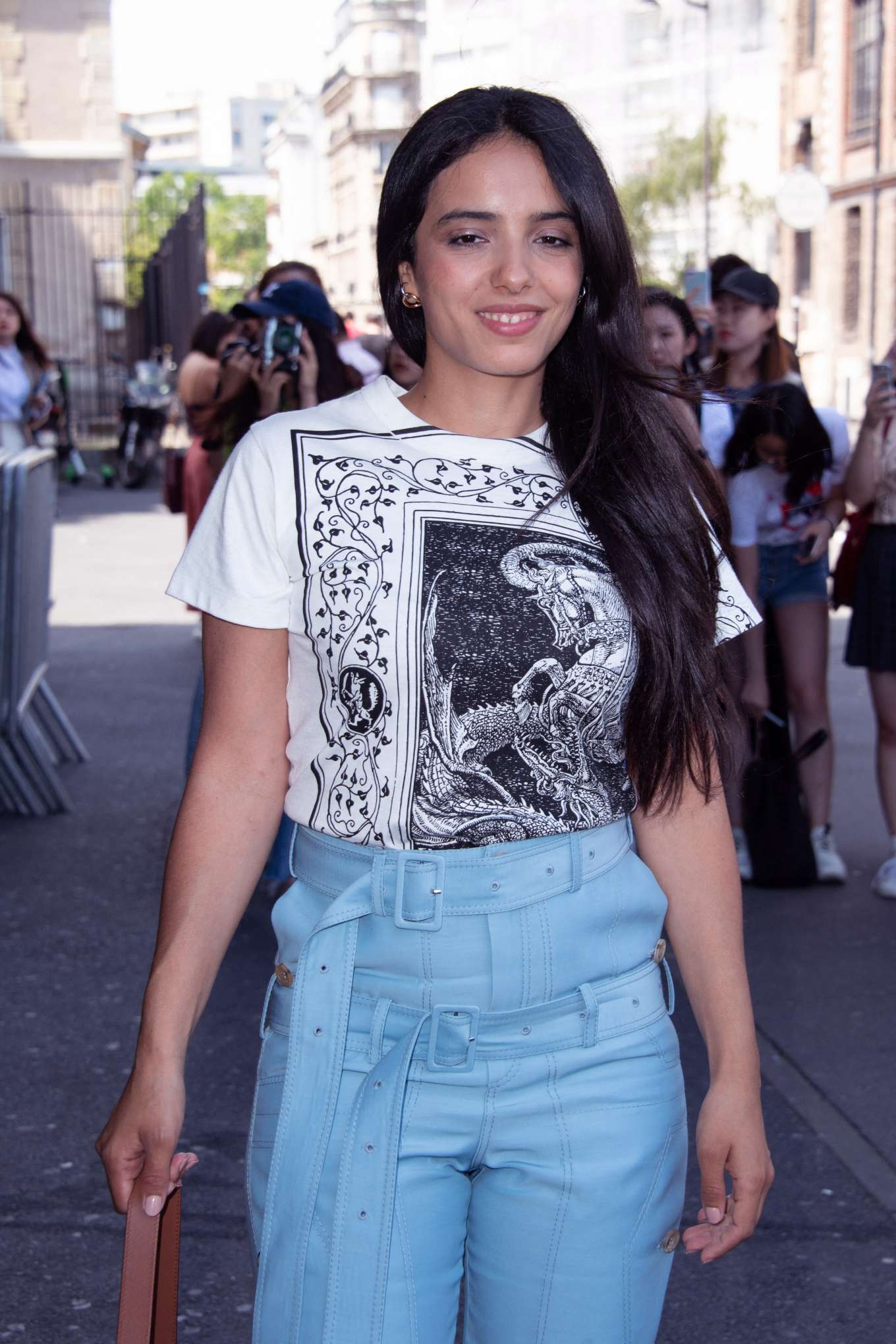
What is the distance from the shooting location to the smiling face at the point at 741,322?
5.92 meters

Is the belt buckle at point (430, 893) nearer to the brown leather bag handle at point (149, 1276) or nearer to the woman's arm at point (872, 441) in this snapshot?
the brown leather bag handle at point (149, 1276)

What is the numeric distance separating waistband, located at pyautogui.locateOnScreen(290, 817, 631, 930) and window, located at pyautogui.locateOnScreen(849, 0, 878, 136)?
4118cm

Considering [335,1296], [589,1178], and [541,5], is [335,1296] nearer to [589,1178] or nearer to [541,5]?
[589,1178]

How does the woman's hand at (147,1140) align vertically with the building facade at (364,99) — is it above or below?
below

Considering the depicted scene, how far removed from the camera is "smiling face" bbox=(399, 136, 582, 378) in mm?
2062

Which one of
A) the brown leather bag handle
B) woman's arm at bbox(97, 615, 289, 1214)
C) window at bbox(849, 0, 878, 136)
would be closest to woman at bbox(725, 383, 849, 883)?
woman's arm at bbox(97, 615, 289, 1214)

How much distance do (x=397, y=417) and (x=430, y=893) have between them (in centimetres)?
57

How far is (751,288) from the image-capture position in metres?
5.89

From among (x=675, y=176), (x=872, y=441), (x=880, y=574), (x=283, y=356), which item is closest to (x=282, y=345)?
(x=283, y=356)

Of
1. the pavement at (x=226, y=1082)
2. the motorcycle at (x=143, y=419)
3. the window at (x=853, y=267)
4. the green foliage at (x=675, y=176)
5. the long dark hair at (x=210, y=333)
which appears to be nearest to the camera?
the pavement at (x=226, y=1082)

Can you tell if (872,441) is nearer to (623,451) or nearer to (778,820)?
(778,820)

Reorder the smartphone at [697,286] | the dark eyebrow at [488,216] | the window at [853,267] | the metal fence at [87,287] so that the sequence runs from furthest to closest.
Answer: the window at [853,267] < the metal fence at [87,287] < the smartphone at [697,286] < the dark eyebrow at [488,216]

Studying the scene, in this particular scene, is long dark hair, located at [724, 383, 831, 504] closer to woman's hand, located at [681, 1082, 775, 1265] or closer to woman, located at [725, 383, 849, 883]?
woman, located at [725, 383, 849, 883]

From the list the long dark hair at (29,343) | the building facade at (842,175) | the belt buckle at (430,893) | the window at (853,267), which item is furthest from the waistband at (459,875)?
the window at (853,267)
